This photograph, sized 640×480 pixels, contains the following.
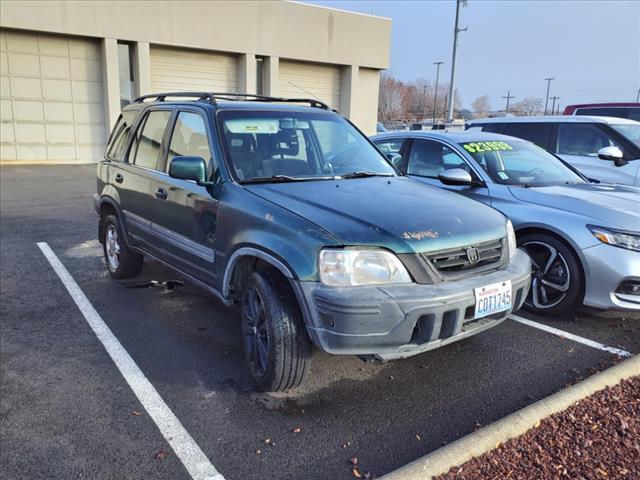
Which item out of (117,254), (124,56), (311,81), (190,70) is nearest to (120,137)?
(117,254)

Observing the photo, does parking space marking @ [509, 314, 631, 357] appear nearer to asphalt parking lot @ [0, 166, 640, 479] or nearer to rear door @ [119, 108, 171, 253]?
asphalt parking lot @ [0, 166, 640, 479]

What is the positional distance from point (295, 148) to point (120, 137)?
2.47 meters

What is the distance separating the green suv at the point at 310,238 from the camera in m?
2.84

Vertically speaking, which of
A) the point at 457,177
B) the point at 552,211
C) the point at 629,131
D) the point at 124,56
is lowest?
the point at 552,211

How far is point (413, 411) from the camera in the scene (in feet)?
10.5

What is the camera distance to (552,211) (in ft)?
15.1

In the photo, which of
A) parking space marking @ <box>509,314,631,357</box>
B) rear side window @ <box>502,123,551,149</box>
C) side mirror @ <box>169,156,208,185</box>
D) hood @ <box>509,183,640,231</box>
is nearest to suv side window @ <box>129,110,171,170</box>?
side mirror @ <box>169,156,208,185</box>

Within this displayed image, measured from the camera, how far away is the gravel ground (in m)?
2.47

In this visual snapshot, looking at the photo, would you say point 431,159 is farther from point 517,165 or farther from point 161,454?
point 161,454

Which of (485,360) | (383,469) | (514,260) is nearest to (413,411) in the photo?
(383,469)

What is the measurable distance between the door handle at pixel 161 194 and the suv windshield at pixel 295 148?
33.8 inches

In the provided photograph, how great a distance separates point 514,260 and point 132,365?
282cm

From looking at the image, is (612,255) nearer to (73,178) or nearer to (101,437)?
(101,437)

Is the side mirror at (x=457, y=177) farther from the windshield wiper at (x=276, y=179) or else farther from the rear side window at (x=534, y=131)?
the rear side window at (x=534, y=131)
